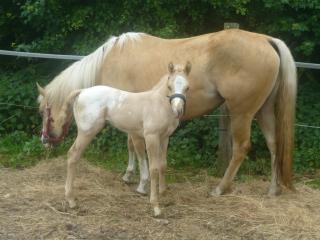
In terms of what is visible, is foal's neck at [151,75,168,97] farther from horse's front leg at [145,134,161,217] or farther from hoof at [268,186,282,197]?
hoof at [268,186,282,197]

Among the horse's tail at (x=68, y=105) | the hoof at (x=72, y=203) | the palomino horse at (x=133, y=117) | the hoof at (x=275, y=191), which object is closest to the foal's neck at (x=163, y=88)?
the palomino horse at (x=133, y=117)

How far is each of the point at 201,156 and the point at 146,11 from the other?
2.12m

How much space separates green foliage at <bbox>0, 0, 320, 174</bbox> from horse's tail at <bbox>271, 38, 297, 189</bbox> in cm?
110

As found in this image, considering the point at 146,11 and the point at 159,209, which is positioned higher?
the point at 146,11

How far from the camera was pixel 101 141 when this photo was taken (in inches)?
276

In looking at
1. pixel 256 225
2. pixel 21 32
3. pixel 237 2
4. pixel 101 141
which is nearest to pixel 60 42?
pixel 21 32

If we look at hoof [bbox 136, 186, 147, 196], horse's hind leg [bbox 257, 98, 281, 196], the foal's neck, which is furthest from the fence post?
the foal's neck

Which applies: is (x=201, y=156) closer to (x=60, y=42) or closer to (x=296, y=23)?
(x=296, y=23)

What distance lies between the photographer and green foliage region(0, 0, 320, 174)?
6.72m

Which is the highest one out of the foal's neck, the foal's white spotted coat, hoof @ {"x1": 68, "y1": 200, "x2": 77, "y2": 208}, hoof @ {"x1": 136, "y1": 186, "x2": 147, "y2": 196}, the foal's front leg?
the foal's neck

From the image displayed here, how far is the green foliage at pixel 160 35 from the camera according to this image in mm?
6723

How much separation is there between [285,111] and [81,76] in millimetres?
2076

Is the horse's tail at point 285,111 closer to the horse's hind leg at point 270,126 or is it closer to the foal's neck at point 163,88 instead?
the horse's hind leg at point 270,126

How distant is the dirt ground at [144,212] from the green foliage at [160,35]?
3.44 feet
